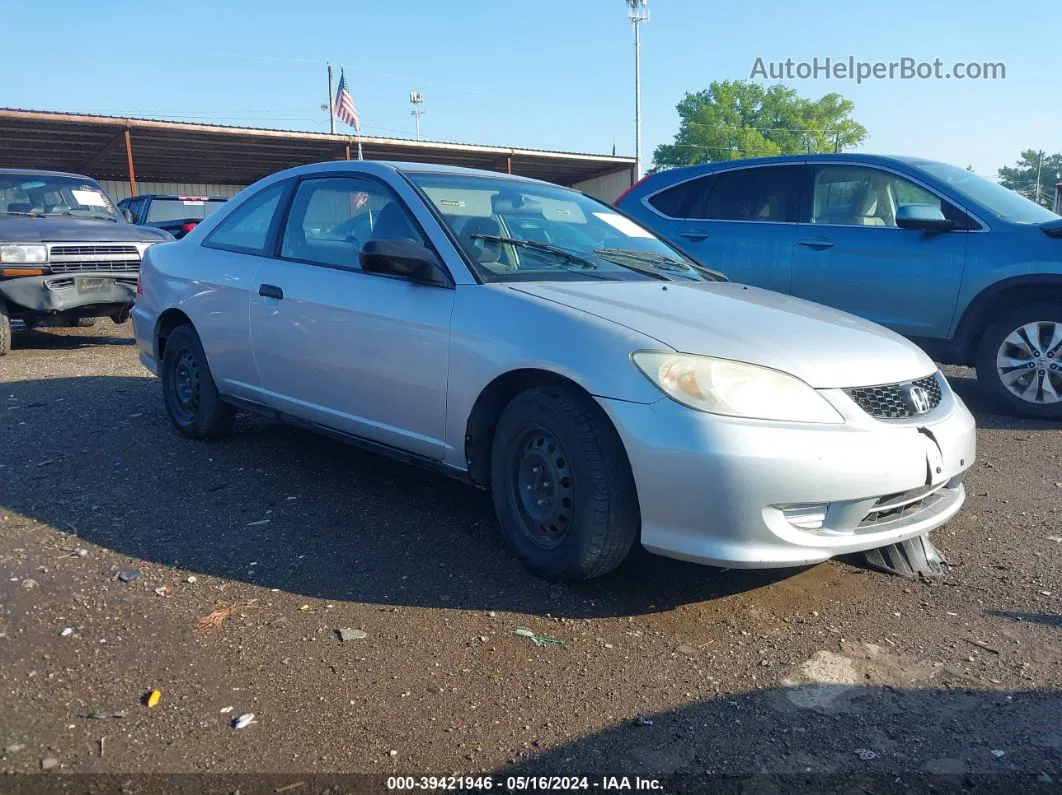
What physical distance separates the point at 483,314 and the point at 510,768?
70.7 inches

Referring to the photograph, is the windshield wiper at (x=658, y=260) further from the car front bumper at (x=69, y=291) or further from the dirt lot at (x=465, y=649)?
the car front bumper at (x=69, y=291)

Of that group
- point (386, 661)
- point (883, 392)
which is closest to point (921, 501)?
point (883, 392)

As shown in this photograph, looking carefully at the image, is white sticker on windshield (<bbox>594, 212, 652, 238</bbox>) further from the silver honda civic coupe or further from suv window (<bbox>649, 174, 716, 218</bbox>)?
suv window (<bbox>649, 174, 716, 218</bbox>)

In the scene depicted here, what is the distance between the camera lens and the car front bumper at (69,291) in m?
8.37

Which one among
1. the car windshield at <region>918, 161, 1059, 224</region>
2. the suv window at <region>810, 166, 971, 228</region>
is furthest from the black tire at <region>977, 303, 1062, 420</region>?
the suv window at <region>810, 166, 971, 228</region>

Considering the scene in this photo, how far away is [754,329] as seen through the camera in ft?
11.1

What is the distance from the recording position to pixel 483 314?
357 cm

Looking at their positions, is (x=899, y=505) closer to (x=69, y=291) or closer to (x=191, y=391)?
(x=191, y=391)

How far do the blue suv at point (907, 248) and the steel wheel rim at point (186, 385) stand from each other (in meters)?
4.09

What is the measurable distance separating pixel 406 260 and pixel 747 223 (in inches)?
169

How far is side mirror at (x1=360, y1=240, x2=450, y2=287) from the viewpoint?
3740 mm

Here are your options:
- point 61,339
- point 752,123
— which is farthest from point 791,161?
point 752,123

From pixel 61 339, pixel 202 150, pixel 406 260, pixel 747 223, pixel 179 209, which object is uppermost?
pixel 202 150

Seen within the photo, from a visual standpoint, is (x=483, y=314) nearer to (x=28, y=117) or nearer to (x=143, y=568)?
(x=143, y=568)
